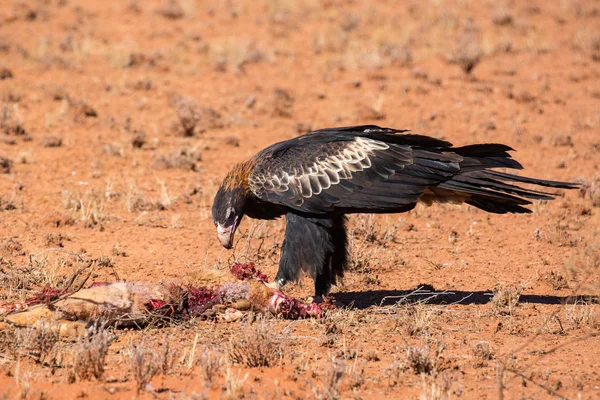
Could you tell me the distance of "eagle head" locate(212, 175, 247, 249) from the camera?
7625 mm

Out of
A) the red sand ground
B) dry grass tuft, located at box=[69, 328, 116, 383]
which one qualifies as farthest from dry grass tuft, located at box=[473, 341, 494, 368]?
dry grass tuft, located at box=[69, 328, 116, 383]

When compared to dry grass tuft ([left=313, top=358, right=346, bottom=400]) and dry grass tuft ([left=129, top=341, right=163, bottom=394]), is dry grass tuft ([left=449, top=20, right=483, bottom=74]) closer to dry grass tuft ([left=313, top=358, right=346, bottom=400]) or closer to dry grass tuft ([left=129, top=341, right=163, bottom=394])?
dry grass tuft ([left=313, top=358, right=346, bottom=400])

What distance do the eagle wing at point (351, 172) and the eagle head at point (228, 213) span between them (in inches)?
7.7

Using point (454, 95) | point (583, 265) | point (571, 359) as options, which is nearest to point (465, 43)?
point (454, 95)

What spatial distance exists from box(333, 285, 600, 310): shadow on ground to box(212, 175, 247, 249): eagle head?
1233 millimetres

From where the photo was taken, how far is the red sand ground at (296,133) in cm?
623

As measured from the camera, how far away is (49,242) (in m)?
9.23

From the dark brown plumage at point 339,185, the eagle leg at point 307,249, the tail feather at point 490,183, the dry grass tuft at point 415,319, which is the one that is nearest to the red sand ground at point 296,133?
the dry grass tuft at point 415,319

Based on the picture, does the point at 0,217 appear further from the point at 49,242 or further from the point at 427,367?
the point at 427,367

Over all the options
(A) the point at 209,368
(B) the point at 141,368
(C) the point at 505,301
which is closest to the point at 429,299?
(C) the point at 505,301

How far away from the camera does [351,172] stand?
25.1ft

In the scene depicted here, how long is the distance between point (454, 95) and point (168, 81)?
5.79m

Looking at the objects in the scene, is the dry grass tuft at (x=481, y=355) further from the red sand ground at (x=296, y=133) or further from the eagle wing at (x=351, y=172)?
the eagle wing at (x=351, y=172)

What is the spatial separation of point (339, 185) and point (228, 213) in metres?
1.05
